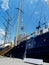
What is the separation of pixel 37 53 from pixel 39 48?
36.9 inches

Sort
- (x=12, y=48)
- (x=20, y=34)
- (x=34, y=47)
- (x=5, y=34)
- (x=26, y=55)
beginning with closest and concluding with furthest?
(x=34, y=47) < (x=26, y=55) < (x=12, y=48) < (x=20, y=34) < (x=5, y=34)

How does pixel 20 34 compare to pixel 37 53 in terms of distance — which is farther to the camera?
pixel 20 34

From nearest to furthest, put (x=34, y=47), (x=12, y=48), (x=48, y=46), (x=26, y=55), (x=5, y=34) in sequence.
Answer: (x=48, y=46) < (x=34, y=47) < (x=26, y=55) < (x=12, y=48) < (x=5, y=34)

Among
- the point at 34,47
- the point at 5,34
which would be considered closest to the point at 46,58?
the point at 34,47

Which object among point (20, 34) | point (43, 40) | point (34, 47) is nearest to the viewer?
point (43, 40)

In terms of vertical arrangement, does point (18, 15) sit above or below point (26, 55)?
above

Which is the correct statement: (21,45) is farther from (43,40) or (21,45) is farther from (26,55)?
(43,40)

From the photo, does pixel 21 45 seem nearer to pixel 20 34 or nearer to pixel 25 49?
pixel 25 49

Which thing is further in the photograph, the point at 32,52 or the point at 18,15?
the point at 18,15

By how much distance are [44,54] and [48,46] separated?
1562mm

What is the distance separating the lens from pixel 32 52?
26.4 metres

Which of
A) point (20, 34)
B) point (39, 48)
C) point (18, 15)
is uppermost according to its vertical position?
point (18, 15)

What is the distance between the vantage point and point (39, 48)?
2359 cm

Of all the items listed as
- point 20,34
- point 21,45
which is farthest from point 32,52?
point 20,34
